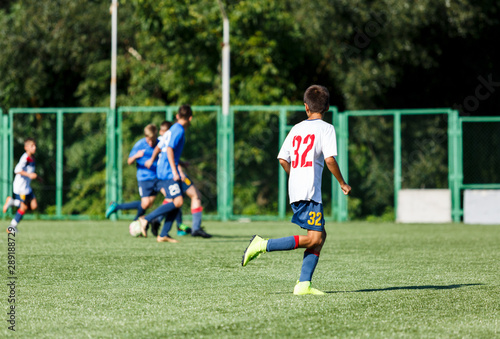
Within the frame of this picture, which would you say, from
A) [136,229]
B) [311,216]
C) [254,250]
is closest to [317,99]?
[311,216]

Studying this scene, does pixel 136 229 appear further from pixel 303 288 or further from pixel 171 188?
pixel 303 288

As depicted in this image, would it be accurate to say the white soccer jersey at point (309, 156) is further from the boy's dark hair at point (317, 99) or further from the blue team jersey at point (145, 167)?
the blue team jersey at point (145, 167)

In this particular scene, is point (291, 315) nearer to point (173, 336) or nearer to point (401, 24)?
point (173, 336)

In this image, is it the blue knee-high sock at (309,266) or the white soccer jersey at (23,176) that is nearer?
the blue knee-high sock at (309,266)

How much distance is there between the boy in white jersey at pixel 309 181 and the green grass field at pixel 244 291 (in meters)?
0.36

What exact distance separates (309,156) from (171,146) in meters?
5.01

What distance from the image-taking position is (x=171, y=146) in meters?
10.8

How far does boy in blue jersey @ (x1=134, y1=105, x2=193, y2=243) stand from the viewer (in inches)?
425

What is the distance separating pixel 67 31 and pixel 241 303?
19.6 metres

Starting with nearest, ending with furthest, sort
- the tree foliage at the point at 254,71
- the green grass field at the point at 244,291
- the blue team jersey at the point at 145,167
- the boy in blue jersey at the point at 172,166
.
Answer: the green grass field at the point at 244,291 → the boy in blue jersey at the point at 172,166 → the blue team jersey at the point at 145,167 → the tree foliage at the point at 254,71

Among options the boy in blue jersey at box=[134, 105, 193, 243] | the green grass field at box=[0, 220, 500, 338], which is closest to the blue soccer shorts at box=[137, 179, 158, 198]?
the green grass field at box=[0, 220, 500, 338]

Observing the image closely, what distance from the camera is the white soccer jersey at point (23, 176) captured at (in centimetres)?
1319

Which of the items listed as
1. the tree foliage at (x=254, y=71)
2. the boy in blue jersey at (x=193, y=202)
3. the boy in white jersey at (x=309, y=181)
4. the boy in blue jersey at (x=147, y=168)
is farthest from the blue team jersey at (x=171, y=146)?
the tree foliage at (x=254, y=71)

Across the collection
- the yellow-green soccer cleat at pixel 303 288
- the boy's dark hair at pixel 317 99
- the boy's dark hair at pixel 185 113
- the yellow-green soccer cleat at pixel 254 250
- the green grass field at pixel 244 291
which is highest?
the boy's dark hair at pixel 185 113
